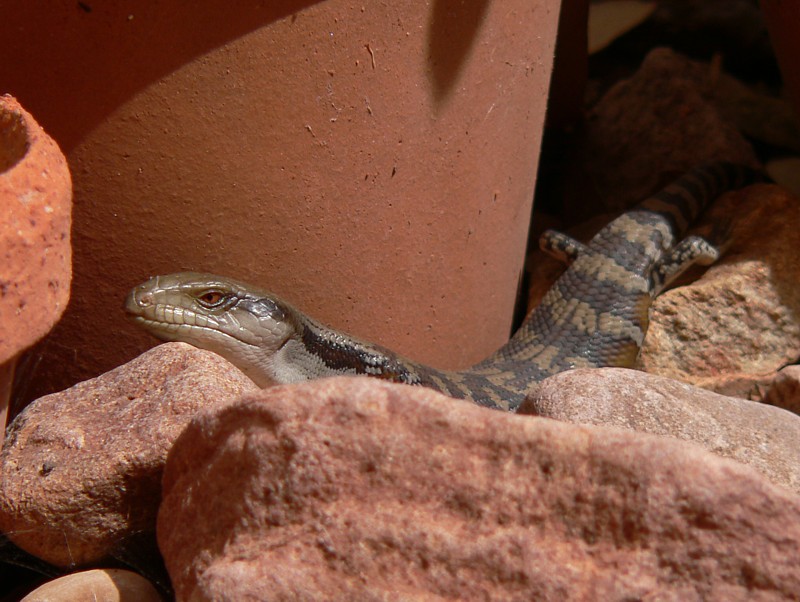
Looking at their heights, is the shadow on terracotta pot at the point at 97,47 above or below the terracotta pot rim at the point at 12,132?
above

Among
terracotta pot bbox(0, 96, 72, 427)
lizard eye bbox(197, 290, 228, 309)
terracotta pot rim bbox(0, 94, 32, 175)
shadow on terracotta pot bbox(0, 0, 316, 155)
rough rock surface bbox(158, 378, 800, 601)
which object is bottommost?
lizard eye bbox(197, 290, 228, 309)

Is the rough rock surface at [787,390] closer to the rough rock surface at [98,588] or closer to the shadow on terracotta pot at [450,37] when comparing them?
the shadow on terracotta pot at [450,37]

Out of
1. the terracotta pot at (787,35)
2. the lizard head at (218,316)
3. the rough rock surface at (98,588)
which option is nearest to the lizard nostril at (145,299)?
the lizard head at (218,316)

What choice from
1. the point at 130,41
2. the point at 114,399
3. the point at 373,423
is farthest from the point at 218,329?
the point at 373,423

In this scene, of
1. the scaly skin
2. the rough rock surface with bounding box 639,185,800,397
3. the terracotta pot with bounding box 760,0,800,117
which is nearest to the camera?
the scaly skin

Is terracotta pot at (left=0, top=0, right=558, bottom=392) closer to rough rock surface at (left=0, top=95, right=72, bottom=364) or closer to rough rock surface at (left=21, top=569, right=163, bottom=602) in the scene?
rough rock surface at (left=0, top=95, right=72, bottom=364)

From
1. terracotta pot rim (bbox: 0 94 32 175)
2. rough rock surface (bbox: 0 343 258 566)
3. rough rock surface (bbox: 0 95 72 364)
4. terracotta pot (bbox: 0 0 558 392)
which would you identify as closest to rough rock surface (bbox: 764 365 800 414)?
terracotta pot (bbox: 0 0 558 392)
